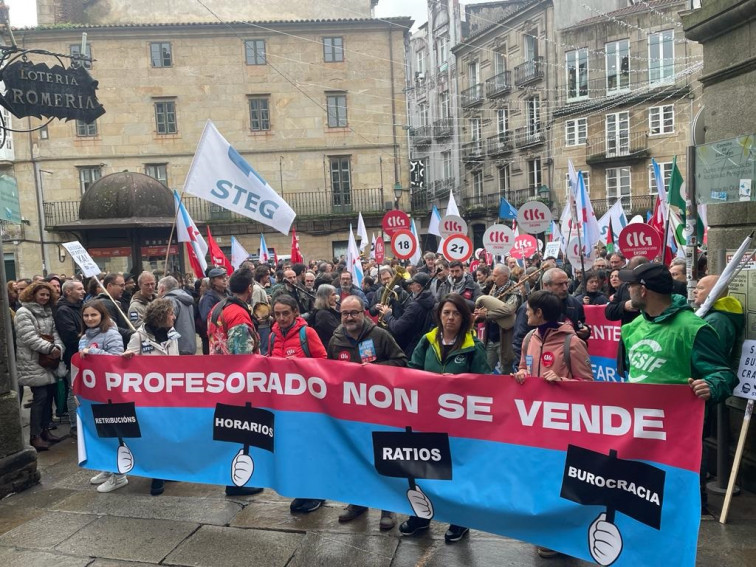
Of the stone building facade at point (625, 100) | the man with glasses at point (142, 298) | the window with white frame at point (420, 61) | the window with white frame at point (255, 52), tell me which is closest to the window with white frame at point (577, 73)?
the stone building facade at point (625, 100)

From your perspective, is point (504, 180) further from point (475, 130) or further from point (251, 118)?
point (251, 118)

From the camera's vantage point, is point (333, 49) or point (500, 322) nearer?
point (500, 322)

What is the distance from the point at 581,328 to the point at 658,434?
3063mm

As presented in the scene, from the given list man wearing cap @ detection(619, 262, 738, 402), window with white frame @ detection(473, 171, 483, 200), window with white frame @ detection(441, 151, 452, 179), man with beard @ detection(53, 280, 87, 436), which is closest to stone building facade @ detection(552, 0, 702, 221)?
window with white frame @ detection(473, 171, 483, 200)

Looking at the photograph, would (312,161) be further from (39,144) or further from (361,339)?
(361,339)

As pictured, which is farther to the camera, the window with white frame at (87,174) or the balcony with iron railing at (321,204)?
the balcony with iron railing at (321,204)

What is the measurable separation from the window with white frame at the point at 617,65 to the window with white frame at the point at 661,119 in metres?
1.91

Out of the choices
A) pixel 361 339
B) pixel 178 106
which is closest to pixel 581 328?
pixel 361 339

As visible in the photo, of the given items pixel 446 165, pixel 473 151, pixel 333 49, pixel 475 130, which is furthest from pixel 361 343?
pixel 446 165

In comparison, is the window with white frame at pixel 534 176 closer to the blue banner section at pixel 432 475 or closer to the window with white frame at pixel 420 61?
the window with white frame at pixel 420 61

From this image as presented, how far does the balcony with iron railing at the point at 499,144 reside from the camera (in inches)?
1529

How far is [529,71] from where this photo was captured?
121 ft

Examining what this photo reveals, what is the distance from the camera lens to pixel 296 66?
3194 centimetres

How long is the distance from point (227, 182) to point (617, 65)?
31.2 meters
